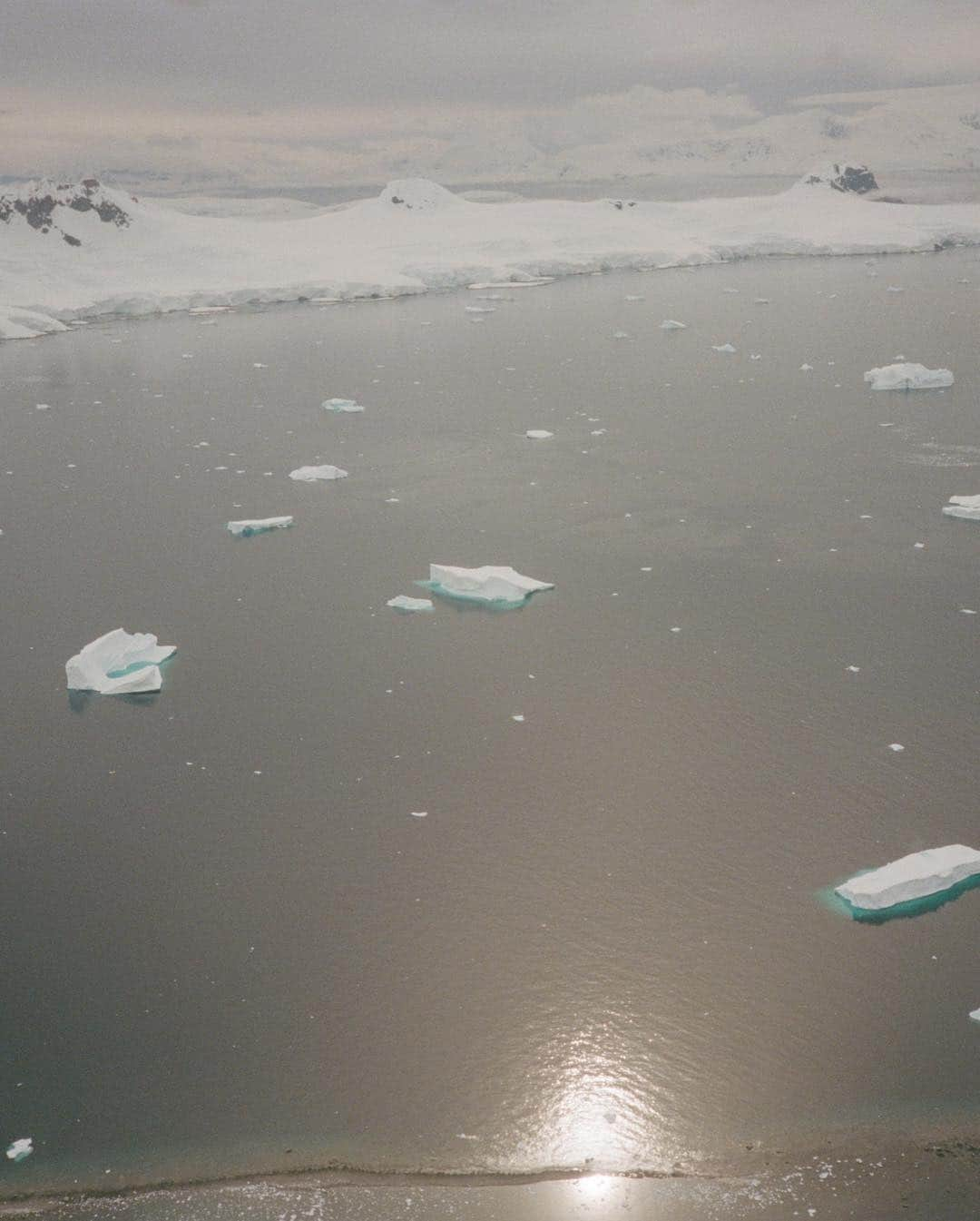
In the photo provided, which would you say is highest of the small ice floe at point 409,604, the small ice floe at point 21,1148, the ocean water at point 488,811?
the small ice floe at point 409,604

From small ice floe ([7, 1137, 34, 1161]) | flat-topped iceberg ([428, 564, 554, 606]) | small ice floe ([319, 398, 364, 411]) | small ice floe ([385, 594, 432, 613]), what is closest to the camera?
small ice floe ([7, 1137, 34, 1161])

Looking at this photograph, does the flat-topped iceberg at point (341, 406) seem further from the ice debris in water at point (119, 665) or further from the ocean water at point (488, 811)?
the ice debris in water at point (119, 665)

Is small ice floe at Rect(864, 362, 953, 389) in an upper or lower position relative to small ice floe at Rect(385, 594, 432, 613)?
upper

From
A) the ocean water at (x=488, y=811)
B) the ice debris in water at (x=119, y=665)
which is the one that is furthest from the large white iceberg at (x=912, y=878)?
the ice debris in water at (x=119, y=665)

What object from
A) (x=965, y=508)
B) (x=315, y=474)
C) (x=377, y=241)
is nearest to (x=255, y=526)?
(x=315, y=474)

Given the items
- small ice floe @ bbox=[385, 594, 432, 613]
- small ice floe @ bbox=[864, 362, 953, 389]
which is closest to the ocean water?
small ice floe @ bbox=[385, 594, 432, 613]

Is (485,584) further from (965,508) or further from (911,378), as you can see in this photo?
(911,378)

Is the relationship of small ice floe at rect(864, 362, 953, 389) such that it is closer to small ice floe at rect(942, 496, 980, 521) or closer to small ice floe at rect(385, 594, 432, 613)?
small ice floe at rect(942, 496, 980, 521)

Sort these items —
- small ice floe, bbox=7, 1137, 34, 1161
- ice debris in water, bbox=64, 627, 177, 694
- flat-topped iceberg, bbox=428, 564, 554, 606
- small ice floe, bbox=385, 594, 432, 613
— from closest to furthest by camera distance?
1. small ice floe, bbox=7, 1137, 34, 1161
2. ice debris in water, bbox=64, 627, 177, 694
3. small ice floe, bbox=385, 594, 432, 613
4. flat-topped iceberg, bbox=428, 564, 554, 606
